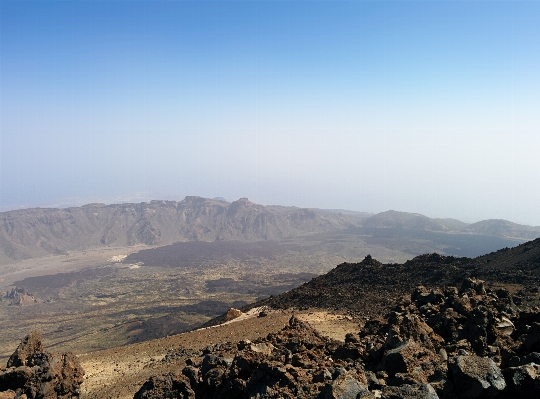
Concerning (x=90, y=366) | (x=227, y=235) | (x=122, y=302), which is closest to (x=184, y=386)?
(x=90, y=366)

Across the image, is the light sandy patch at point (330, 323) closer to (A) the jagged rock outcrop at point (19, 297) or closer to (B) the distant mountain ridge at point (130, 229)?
(A) the jagged rock outcrop at point (19, 297)

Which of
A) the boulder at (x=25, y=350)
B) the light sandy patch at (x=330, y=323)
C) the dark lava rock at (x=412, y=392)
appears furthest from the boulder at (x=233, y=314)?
the dark lava rock at (x=412, y=392)

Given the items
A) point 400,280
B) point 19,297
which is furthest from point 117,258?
point 400,280

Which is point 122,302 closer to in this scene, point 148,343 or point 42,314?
point 42,314

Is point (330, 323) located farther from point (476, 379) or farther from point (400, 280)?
point (476, 379)

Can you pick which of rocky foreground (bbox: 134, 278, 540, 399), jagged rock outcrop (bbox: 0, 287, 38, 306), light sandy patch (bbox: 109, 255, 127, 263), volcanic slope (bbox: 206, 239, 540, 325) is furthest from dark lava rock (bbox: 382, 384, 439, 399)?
light sandy patch (bbox: 109, 255, 127, 263)
